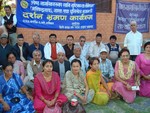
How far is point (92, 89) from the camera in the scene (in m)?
6.17

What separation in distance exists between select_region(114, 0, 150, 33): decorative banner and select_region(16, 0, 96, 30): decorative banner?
1031mm

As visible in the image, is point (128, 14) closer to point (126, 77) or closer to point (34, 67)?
point (126, 77)

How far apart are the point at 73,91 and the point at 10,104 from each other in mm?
1315

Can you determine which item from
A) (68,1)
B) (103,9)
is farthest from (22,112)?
(103,9)

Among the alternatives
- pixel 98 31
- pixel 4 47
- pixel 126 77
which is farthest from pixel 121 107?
pixel 98 31

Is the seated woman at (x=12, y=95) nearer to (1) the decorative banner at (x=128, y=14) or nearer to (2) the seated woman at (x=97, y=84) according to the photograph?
(2) the seated woman at (x=97, y=84)

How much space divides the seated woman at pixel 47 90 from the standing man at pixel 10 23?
2.52 metres

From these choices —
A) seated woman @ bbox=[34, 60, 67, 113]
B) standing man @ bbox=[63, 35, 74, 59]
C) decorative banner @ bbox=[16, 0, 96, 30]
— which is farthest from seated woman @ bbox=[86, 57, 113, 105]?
decorative banner @ bbox=[16, 0, 96, 30]

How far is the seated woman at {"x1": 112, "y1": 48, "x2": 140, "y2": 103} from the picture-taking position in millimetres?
6344

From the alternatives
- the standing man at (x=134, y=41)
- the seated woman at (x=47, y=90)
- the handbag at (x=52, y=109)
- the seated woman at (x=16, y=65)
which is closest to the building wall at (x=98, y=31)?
the standing man at (x=134, y=41)

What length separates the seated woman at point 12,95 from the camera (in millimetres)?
5207

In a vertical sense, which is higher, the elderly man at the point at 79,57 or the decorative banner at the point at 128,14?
the decorative banner at the point at 128,14

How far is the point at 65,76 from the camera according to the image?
6.07 metres

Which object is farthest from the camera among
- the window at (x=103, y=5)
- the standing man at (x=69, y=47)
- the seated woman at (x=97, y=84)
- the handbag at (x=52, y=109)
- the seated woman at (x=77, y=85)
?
the window at (x=103, y=5)
